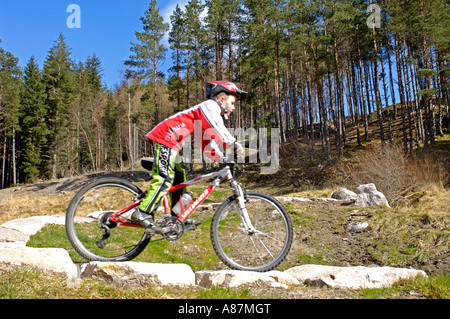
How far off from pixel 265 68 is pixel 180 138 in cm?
2608

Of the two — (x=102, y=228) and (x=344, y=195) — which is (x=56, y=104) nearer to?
(x=344, y=195)

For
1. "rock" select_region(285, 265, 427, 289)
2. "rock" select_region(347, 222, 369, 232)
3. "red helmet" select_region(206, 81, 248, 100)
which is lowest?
"rock" select_region(347, 222, 369, 232)

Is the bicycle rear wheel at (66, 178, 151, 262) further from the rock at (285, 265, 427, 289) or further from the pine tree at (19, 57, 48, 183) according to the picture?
the pine tree at (19, 57, 48, 183)

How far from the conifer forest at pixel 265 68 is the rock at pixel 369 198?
1540 cm

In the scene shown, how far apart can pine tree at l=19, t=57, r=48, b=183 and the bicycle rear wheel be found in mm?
43481

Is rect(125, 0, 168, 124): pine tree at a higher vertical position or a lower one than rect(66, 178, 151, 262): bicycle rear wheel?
higher

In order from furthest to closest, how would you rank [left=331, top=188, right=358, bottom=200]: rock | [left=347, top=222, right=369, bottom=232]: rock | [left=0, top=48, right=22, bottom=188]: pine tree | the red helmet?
[left=0, top=48, right=22, bottom=188]: pine tree
[left=331, top=188, right=358, bottom=200]: rock
[left=347, top=222, right=369, bottom=232]: rock
the red helmet

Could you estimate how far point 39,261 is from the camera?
3230mm

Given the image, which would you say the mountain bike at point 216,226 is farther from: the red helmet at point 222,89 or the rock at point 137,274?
the red helmet at point 222,89

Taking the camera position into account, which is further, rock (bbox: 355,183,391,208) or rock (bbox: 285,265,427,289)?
rock (bbox: 355,183,391,208)

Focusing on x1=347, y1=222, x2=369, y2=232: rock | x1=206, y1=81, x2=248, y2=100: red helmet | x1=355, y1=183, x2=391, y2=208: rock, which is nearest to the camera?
x1=206, y1=81, x2=248, y2=100: red helmet

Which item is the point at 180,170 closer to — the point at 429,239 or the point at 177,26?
the point at 429,239

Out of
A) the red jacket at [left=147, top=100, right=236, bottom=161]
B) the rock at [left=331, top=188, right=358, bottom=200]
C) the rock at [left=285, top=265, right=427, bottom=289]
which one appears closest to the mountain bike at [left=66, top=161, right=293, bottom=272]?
the red jacket at [left=147, top=100, right=236, bottom=161]

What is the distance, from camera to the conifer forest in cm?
2544
